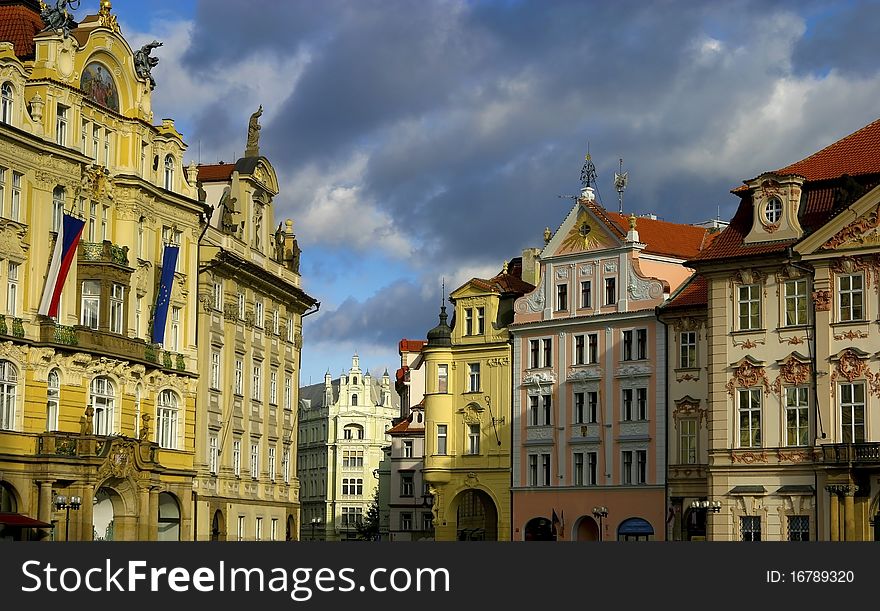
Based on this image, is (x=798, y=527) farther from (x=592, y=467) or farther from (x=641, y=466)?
(x=592, y=467)

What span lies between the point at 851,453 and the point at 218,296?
98.3 feet

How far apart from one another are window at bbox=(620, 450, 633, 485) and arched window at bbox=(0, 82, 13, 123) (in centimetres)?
3498

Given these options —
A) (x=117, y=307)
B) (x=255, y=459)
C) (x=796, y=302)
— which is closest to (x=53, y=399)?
(x=117, y=307)

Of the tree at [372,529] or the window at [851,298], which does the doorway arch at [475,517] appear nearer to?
the window at [851,298]

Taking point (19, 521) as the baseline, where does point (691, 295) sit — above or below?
above

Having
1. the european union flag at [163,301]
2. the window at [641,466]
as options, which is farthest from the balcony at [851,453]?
the european union flag at [163,301]

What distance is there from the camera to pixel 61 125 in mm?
67250

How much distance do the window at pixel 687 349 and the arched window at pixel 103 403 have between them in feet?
90.8

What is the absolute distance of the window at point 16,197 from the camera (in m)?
64.0

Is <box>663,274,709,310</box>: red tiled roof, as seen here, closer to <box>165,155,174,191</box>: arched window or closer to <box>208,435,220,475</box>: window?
<box>208,435,220,475</box>: window

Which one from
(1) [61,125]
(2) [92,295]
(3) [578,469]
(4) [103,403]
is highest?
(1) [61,125]

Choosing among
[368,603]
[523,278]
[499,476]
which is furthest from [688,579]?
[523,278]

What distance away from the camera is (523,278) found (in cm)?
9950

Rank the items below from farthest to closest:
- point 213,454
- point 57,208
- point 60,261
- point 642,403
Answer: point 642,403
point 213,454
point 57,208
point 60,261
